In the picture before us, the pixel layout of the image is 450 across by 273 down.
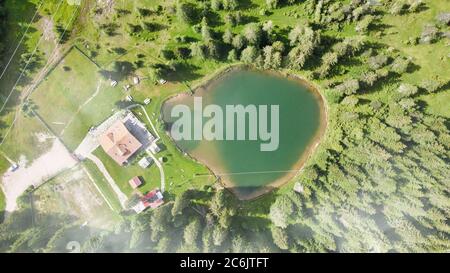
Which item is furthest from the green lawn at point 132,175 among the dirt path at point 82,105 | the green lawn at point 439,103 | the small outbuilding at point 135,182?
the green lawn at point 439,103

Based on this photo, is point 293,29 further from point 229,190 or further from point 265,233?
point 265,233

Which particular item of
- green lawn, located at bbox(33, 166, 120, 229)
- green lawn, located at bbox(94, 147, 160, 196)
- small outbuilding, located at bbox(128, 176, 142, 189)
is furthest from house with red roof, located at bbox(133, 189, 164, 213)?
green lawn, located at bbox(33, 166, 120, 229)

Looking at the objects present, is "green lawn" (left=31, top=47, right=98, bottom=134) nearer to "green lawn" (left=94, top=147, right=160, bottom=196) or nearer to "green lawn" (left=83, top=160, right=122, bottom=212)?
"green lawn" (left=83, top=160, right=122, bottom=212)

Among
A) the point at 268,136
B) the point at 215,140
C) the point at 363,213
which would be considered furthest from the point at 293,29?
the point at 363,213

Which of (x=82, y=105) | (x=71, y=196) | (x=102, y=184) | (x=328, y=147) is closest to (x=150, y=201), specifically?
(x=102, y=184)
